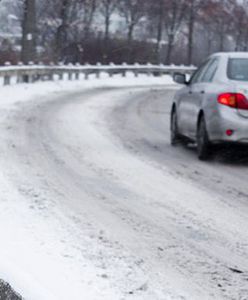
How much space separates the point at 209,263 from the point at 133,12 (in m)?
61.3

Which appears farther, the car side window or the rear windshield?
the car side window

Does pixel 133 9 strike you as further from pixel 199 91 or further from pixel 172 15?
pixel 199 91

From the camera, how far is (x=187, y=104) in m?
13.5

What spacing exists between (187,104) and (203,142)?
148cm

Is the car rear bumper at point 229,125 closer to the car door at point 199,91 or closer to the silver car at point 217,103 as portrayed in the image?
the silver car at point 217,103

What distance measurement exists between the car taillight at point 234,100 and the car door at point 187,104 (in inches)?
55.6

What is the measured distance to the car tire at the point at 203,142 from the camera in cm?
1209

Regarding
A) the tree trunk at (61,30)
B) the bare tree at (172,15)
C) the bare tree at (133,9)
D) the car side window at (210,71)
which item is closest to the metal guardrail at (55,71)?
the tree trunk at (61,30)

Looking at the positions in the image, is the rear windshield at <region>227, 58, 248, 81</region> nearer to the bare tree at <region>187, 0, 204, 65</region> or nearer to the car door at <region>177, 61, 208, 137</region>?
the car door at <region>177, 61, 208, 137</region>

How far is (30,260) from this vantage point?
563 centimetres

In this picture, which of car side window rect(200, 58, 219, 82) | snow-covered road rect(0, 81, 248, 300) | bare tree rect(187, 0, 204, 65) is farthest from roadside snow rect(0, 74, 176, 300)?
bare tree rect(187, 0, 204, 65)

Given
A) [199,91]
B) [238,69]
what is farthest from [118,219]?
[199,91]

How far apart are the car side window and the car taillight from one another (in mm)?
829

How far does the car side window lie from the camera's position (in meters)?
12.5
